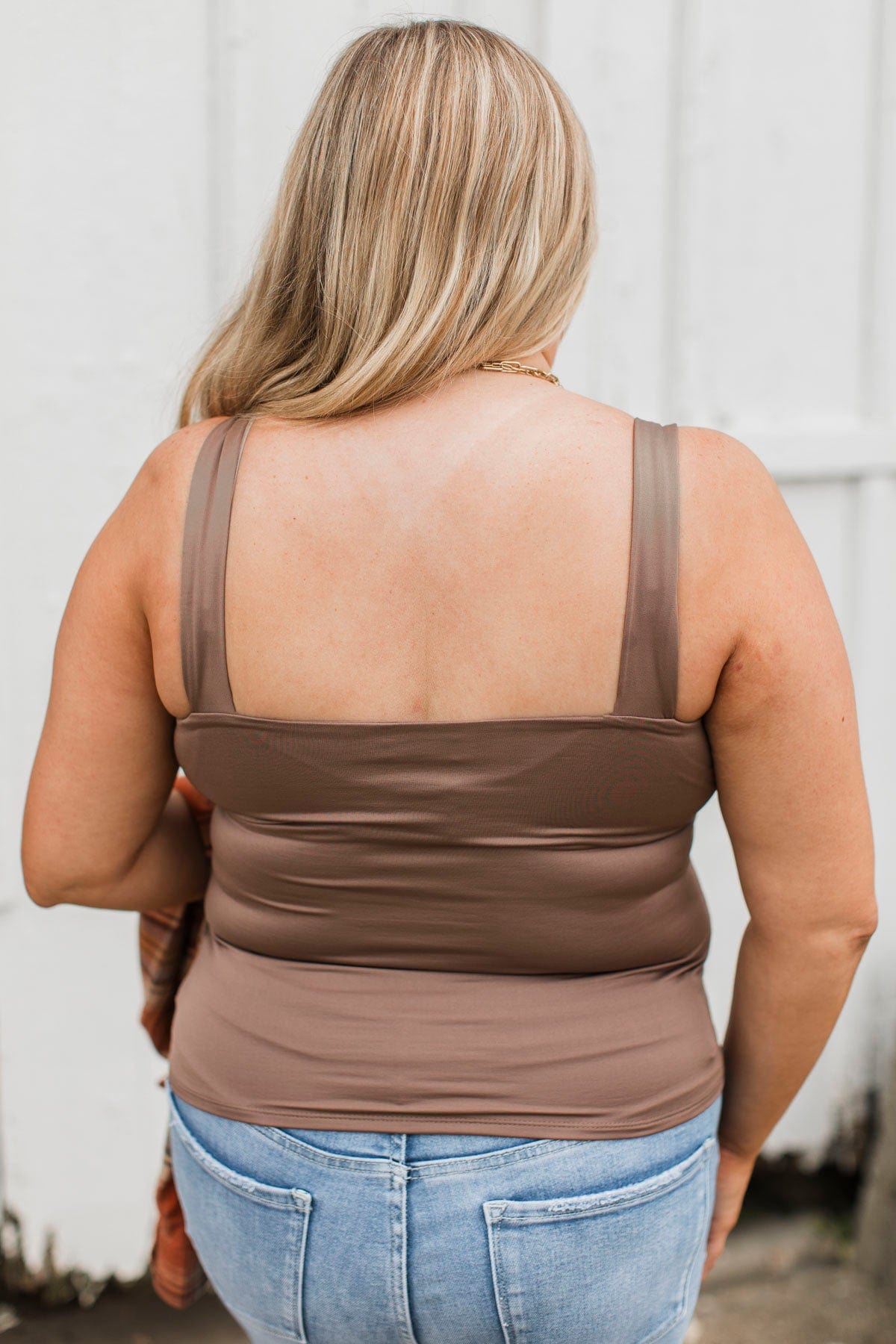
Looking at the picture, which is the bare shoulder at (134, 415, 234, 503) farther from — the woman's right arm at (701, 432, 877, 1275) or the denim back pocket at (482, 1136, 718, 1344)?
the denim back pocket at (482, 1136, 718, 1344)

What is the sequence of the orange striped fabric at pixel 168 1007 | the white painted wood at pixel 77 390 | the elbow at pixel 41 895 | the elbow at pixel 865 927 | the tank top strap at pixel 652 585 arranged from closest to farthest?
the tank top strap at pixel 652 585 → the elbow at pixel 865 927 → the elbow at pixel 41 895 → the orange striped fabric at pixel 168 1007 → the white painted wood at pixel 77 390

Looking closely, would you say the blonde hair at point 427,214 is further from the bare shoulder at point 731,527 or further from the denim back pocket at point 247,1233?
the denim back pocket at point 247,1233

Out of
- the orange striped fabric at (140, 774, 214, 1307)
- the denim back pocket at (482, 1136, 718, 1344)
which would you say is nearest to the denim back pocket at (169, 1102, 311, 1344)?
the denim back pocket at (482, 1136, 718, 1344)

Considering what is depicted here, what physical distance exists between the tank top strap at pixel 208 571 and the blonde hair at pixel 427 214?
0.29 ft

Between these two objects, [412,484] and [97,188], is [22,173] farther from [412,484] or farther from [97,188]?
[412,484]

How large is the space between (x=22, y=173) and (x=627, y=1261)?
1.87m

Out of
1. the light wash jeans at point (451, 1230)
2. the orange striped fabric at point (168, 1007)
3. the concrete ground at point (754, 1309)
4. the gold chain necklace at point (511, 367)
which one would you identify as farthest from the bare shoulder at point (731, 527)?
the concrete ground at point (754, 1309)

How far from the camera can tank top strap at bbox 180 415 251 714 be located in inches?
44.3

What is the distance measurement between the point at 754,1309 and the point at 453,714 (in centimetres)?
220

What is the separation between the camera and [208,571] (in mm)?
1124

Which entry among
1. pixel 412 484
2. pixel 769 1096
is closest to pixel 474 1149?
pixel 769 1096

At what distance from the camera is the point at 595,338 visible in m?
2.41

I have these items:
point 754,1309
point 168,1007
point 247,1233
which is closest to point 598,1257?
point 247,1233

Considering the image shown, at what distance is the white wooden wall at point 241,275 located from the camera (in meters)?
2.09
